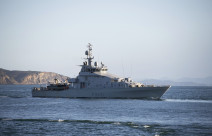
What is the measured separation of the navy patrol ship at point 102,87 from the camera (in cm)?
6875

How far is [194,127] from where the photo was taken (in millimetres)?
33844

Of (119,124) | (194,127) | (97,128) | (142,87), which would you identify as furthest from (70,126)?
(142,87)

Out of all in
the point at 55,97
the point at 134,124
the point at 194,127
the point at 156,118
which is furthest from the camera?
the point at 55,97

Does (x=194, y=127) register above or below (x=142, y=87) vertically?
below

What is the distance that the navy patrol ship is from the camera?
68.8 meters

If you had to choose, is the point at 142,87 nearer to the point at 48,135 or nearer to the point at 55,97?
the point at 55,97

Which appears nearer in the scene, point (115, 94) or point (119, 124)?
point (119, 124)

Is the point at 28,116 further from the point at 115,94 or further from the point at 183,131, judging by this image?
the point at 115,94

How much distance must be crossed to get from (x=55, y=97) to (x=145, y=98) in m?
27.2

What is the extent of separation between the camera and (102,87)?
71.9 m

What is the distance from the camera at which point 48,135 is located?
30781 millimetres

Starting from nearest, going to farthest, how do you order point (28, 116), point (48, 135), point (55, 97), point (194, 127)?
point (48, 135) → point (194, 127) → point (28, 116) → point (55, 97)

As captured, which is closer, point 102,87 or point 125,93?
point 125,93

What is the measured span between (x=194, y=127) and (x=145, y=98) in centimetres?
3598
